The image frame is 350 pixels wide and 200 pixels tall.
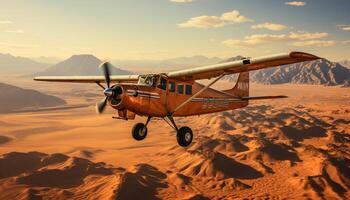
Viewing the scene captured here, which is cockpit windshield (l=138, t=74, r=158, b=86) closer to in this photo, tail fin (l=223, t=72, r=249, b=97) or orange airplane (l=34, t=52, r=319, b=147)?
orange airplane (l=34, t=52, r=319, b=147)

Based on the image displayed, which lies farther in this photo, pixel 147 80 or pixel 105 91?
pixel 147 80

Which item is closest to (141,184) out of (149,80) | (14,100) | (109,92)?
(149,80)

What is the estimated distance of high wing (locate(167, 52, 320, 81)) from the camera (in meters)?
12.1

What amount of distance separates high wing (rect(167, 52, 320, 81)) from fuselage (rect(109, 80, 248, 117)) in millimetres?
667

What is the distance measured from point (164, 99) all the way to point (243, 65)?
4.40 meters

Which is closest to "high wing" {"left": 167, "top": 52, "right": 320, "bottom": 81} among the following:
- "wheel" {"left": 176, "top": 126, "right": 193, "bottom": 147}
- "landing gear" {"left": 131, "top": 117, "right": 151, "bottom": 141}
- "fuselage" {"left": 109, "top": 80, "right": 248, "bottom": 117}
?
"fuselage" {"left": 109, "top": 80, "right": 248, "bottom": 117}

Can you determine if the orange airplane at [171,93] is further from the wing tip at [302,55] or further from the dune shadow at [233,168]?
the dune shadow at [233,168]

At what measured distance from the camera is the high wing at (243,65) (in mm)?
12125

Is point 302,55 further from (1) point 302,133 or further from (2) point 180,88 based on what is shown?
(1) point 302,133

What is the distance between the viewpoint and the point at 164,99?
16.3 m

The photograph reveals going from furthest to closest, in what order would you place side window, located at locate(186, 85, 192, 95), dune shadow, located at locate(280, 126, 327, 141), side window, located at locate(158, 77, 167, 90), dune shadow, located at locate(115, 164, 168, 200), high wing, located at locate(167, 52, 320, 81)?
dune shadow, located at locate(280, 126, 327, 141)
dune shadow, located at locate(115, 164, 168, 200)
side window, located at locate(186, 85, 192, 95)
side window, located at locate(158, 77, 167, 90)
high wing, located at locate(167, 52, 320, 81)

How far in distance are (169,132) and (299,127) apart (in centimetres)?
5162

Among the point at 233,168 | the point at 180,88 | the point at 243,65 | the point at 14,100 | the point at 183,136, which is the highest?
the point at 243,65

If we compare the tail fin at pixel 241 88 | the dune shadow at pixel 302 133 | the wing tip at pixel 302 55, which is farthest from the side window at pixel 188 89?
the dune shadow at pixel 302 133
